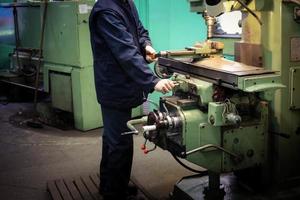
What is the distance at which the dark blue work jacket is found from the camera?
1.81m

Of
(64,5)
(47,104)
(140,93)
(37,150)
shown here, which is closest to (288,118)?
(140,93)

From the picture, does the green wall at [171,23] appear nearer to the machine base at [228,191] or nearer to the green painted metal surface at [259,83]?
the machine base at [228,191]

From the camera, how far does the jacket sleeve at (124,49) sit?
177cm

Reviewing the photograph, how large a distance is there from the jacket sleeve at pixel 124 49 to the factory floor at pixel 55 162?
31.4 inches

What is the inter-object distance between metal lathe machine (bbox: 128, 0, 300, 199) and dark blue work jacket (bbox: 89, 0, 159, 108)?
Result: 0.17 m

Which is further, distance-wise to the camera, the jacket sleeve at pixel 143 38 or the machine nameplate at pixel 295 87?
the jacket sleeve at pixel 143 38

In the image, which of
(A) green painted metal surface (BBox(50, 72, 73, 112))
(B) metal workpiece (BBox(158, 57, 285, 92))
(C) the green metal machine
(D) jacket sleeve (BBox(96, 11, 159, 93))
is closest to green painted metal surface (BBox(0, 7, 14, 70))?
(C) the green metal machine

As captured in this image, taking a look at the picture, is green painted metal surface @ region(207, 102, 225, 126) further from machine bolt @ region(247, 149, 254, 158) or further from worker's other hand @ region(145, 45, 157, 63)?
worker's other hand @ region(145, 45, 157, 63)

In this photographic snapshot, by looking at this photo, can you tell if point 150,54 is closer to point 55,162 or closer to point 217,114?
point 217,114

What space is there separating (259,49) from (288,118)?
34 centimetres

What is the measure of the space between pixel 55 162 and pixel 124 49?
1.37 metres

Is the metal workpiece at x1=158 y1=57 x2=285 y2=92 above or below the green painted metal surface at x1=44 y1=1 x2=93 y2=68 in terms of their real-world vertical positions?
below

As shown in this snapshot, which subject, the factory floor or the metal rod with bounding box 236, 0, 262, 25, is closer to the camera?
the metal rod with bounding box 236, 0, 262, 25

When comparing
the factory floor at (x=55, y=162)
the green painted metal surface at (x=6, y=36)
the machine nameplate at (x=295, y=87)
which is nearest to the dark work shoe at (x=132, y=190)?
the factory floor at (x=55, y=162)
